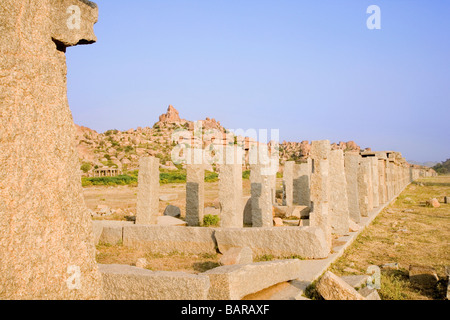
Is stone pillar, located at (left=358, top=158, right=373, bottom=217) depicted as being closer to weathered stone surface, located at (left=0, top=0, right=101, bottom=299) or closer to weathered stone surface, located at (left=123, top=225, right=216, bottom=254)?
weathered stone surface, located at (left=123, top=225, right=216, bottom=254)

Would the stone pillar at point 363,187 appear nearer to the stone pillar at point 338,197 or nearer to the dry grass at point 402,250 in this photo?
the dry grass at point 402,250

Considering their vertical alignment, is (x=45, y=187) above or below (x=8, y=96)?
below

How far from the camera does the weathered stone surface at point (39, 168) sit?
84.9 inches

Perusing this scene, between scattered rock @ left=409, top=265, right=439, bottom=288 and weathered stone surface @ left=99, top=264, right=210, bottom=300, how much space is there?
337 cm

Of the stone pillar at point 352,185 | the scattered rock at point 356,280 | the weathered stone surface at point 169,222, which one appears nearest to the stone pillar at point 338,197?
the stone pillar at point 352,185

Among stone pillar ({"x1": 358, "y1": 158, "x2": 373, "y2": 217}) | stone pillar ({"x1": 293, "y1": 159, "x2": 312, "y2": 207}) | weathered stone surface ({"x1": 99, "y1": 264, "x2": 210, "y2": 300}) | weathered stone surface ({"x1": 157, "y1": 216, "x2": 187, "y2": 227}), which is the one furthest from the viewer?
stone pillar ({"x1": 293, "y1": 159, "x2": 312, "y2": 207})

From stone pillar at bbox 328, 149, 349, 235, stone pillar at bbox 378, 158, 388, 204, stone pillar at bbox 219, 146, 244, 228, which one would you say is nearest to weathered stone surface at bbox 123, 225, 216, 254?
stone pillar at bbox 219, 146, 244, 228

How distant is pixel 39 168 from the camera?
7.54ft

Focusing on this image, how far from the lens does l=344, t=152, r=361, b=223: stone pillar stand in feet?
32.9

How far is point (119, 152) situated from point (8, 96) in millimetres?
48755

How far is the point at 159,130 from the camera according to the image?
65938 millimetres

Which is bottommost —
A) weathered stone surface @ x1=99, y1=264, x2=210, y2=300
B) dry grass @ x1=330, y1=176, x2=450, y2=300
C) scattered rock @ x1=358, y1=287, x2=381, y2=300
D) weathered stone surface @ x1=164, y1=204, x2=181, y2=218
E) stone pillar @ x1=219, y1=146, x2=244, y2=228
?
dry grass @ x1=330, y1=176, x2=450, y2=300

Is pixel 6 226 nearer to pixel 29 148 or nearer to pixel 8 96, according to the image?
pixel 29 148
